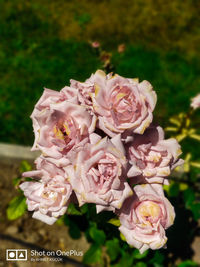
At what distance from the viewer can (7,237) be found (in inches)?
81.1

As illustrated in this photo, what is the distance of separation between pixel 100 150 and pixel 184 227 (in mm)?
1336

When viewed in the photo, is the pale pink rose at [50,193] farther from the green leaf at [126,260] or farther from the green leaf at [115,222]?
the green leaf at [126,260]

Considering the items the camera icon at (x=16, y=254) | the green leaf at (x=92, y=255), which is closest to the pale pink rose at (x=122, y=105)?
the green leaf at (x=92, y=255)

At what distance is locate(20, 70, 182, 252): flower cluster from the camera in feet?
3.07

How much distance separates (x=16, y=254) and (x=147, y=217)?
126cm

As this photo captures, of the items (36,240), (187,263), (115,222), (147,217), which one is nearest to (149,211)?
(147,217)

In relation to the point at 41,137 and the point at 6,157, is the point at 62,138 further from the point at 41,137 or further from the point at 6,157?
the point at 6,157

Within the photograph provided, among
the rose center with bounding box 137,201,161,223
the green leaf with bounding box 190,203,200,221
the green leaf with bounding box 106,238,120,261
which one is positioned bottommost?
the green leaf with bounding box 106,238,120,261

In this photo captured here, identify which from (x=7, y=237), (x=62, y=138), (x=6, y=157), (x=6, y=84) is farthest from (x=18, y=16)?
(x=62, y=138)

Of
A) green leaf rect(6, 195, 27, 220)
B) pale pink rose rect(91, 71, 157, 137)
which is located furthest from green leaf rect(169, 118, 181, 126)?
green leaf rect(6, 195, 27, 220)

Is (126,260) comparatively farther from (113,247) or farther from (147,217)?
(147,217)

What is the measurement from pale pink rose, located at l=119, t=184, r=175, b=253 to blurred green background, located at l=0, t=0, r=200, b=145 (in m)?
1.79

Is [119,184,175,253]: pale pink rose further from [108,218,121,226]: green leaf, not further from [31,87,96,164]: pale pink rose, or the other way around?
[31,87,96,164]: pale pink rose

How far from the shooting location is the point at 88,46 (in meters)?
2.88
